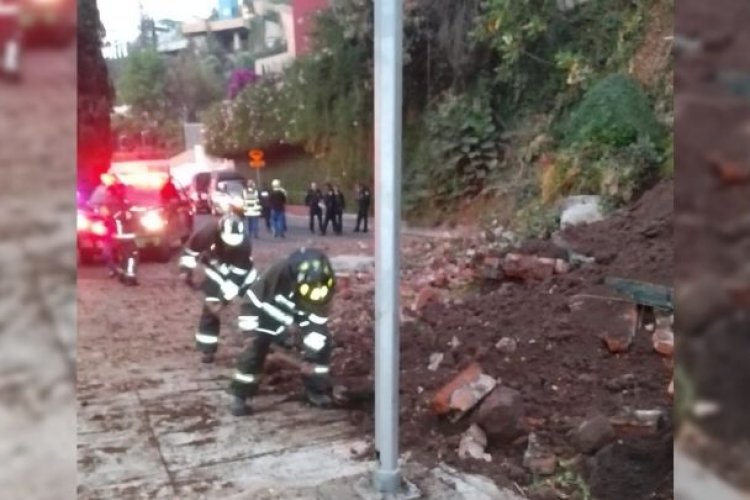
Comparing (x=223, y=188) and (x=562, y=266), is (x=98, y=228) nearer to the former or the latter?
(x=223, y=188)

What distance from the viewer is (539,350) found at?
2.76 metres

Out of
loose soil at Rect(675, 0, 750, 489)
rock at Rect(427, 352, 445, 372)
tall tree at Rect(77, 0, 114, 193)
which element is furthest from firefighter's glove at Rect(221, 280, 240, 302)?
loose soil at Rect(675, 0, 750, 489)

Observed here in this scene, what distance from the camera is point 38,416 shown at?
2119mm

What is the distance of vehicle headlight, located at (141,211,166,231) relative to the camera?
8.23ft

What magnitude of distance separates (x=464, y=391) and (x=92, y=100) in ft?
4.43

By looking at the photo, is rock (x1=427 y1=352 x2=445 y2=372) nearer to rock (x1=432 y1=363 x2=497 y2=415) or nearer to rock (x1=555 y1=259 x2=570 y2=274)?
rock (x1=432 y1=363 x2=497 y2=415)

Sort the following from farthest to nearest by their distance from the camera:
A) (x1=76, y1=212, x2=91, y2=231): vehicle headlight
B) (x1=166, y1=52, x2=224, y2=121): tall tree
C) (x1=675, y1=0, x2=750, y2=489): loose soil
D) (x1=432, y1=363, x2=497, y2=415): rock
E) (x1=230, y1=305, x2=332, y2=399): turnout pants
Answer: (x1=432, y1=363, x2=497, y2=415): rock
(x1=230, y1=305, x2=332, y2=399): turnout pants
(x1=166, y1=52, x2=224, y2=121): tall tree
(x1=76, y1=212, x2=91, y2=231): vehicle headlight
(x1=675, y1=0, x2=750, y2=489): loose soil

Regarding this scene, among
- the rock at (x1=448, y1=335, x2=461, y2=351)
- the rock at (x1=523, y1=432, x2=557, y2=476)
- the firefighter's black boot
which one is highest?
the rock at (x1=448, y1=335, x2=461, y2=351)

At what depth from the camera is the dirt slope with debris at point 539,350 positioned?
262 centimetres

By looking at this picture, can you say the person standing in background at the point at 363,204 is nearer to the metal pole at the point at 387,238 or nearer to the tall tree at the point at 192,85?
the metal pole at the point at 387,238

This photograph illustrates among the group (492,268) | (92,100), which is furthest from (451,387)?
(92,100)

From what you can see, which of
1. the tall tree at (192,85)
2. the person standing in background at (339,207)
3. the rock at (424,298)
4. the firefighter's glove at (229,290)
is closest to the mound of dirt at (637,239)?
the rock at (424,298)

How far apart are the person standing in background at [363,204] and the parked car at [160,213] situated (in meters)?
0.47

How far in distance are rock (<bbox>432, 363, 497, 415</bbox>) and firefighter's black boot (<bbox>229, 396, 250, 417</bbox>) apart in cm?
57
